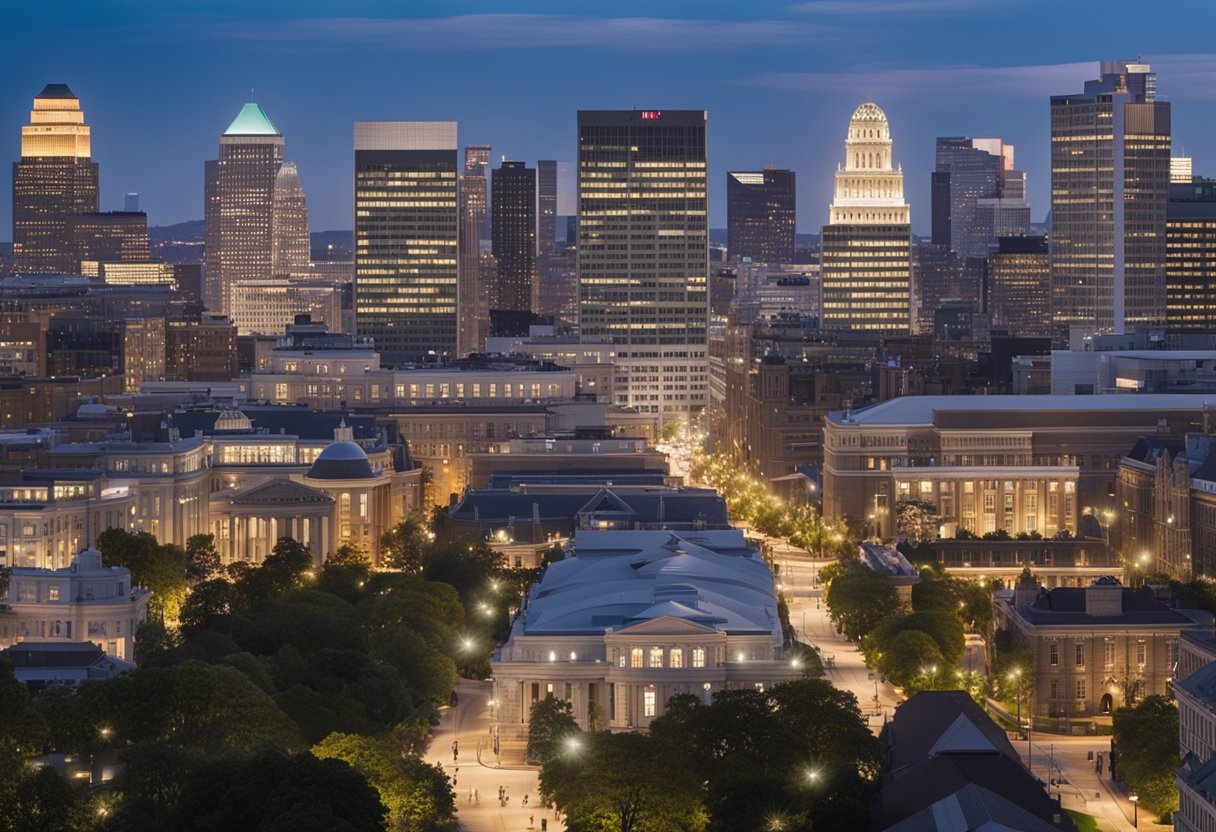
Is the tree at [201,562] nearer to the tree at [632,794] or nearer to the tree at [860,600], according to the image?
the tree at [860,600]

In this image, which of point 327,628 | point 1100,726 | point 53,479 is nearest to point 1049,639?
point 1100,726

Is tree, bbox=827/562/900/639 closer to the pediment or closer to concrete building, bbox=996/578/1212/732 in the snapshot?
concrete building, bbox=996/578/1212/732

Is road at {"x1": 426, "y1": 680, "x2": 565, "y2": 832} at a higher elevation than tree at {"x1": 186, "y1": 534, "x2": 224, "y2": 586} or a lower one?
lower

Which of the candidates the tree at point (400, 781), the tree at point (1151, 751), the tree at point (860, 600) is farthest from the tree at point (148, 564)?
the tree at point (1151, 751)

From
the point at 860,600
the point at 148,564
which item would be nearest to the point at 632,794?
the point at 860,600

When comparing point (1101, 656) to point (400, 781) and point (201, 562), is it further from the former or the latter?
point (201, 562)

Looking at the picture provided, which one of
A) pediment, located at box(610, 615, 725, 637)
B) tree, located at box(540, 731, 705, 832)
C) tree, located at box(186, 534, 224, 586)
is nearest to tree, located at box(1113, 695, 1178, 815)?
tree, located at box(540, 731, 705, 832)

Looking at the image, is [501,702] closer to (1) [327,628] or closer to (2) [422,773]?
(1) [327,628]
